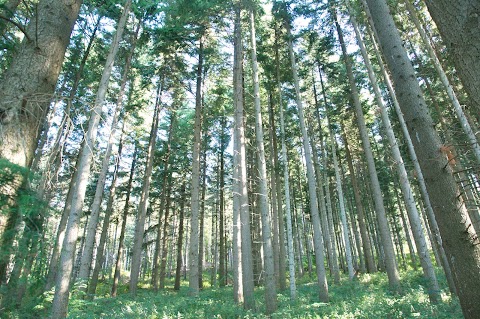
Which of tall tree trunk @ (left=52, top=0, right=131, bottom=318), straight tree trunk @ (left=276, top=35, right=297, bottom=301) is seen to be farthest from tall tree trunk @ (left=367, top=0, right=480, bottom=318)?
straight tree trunk @ (left=276, top=35, right=297, bottom=301)

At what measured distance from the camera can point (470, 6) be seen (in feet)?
6.55

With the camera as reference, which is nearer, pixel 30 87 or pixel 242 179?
pixel 30 87

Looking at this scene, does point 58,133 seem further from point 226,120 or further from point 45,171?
point 226,120

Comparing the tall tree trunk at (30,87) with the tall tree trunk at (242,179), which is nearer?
the tall tree trunk at (30,87)

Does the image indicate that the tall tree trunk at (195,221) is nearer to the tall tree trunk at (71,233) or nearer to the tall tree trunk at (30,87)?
the tall tree trunk at (71,233)

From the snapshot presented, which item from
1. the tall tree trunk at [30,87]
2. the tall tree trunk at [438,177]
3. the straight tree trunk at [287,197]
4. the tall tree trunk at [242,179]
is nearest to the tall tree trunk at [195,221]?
the tall tree trunk at [242,179]

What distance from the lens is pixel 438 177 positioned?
402 centimetres

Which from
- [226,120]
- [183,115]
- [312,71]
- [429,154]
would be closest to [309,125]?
[312,71]

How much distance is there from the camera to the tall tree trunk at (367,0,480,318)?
11.9ft

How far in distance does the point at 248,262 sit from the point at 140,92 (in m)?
11.9

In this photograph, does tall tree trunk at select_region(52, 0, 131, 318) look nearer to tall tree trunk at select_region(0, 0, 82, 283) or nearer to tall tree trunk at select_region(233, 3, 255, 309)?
tall tree trunk at select_region(0, 0, 82, 283)

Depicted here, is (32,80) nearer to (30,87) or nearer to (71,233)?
(30,87)

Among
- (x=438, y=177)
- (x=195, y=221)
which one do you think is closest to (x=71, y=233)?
(x=195, y=221)

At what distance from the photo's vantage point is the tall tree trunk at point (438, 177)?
11.9 feet
